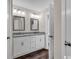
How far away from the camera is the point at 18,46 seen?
3.78 m

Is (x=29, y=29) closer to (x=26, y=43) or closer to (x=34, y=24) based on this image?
(x=34, y=24)

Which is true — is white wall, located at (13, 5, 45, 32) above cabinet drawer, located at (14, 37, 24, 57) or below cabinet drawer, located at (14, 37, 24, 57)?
above

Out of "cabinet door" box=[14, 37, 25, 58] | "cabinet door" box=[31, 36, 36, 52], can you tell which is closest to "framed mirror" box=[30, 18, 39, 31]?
"cabinet door" box=[31, 36, 36, 52]

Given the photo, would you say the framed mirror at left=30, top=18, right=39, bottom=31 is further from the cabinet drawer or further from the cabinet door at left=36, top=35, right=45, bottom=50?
the cabinet drawer

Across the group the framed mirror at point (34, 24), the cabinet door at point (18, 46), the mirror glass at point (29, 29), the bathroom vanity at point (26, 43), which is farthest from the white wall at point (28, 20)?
the cabinet door at point (18, 46)

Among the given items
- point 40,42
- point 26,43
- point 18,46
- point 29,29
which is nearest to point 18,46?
point 18,46

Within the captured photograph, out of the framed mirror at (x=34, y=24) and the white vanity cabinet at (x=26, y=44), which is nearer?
the white vanity cabinet at (x=26, y=44)

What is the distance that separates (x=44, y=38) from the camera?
580 cm

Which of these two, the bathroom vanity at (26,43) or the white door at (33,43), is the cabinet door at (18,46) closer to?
the bathroom vanity at (26,43)

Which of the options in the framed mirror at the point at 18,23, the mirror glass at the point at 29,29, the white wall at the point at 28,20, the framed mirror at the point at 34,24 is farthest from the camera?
the framed mirror at the point at 34,24

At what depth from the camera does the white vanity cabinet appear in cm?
369

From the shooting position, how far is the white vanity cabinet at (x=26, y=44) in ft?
12.1

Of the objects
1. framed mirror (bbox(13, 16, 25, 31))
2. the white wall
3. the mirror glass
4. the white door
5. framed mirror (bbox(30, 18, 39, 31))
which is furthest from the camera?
framed mirror (bbox(30, 18, 39, 31))
